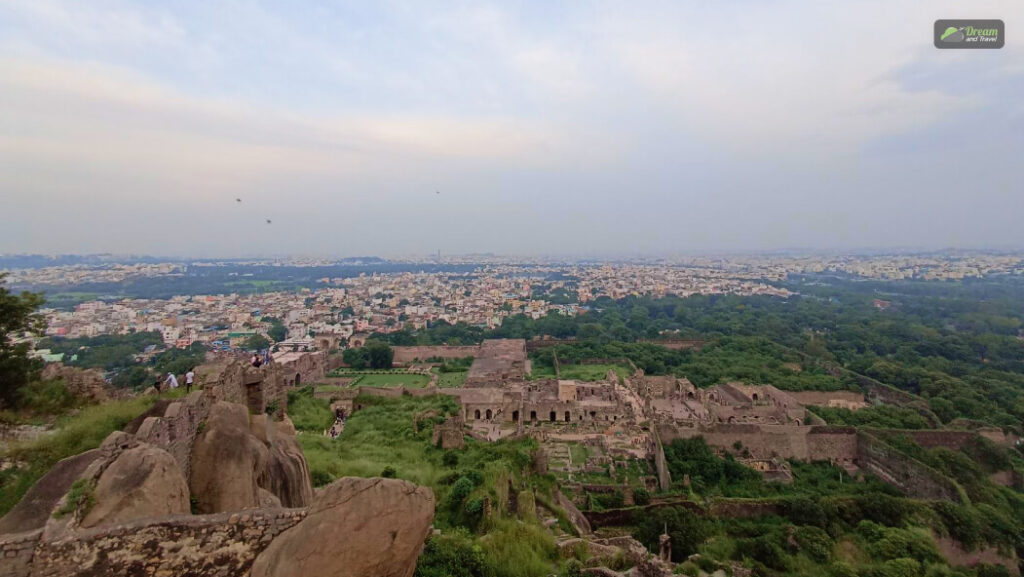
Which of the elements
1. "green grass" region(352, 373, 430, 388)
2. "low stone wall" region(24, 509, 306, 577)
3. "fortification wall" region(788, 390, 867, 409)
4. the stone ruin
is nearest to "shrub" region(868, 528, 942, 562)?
"fortification wall" region(788, 390, 867, 409)

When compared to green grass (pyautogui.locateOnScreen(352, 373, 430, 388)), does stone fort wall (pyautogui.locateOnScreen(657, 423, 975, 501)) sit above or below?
above

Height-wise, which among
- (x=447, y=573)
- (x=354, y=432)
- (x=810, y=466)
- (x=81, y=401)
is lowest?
(x=810, y=466)

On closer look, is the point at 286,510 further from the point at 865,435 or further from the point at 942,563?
the point at 865,435

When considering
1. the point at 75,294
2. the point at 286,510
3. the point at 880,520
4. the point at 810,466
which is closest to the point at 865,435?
the point at 810,466

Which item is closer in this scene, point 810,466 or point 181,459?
point 181,459

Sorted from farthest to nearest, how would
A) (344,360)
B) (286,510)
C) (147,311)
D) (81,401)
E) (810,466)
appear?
(147,311), (344,360), (810,466), (81,401), (286,510)

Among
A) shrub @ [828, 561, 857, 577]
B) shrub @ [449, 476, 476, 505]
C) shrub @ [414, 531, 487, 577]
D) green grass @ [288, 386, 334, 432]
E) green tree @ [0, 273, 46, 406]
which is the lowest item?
shrub @ [828, 561, 857, 577]

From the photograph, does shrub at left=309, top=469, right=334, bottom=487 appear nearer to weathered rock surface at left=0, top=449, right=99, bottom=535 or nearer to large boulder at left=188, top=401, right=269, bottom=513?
large boulder at left=188, top=401, right=269, bottom=513
